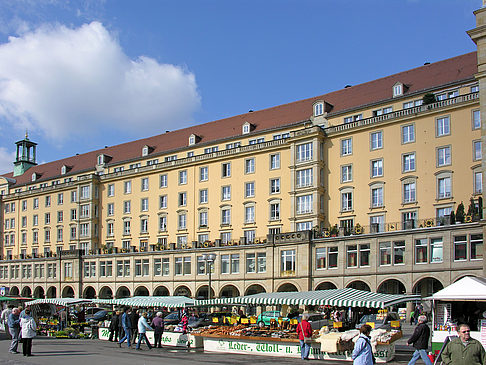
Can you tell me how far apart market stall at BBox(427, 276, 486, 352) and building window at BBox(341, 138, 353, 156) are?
33908mm

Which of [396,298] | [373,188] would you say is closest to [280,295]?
[396,298]

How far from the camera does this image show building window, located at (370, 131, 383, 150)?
51594mm

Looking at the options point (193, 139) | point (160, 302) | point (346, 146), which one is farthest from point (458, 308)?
point (193, 139)

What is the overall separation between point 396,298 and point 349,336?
3.30 metres

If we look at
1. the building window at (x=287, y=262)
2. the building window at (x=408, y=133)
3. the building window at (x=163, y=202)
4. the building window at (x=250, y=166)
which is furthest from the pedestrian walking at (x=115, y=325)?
the building window at (x=163, y=202)

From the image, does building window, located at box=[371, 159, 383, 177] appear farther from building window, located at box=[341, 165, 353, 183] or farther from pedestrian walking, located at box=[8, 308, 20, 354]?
pedestrian walking, located at box=[8, 308, 20, 354]

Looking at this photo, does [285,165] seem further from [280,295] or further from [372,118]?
[280,295]

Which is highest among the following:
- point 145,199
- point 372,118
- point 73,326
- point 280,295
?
point 372,118

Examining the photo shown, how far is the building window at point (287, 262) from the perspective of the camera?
51.5 m

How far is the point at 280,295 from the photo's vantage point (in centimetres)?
2794

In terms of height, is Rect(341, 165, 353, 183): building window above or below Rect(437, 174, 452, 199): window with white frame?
above

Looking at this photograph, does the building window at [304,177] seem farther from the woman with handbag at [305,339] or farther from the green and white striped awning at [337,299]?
the woman with handbag at [305,339]

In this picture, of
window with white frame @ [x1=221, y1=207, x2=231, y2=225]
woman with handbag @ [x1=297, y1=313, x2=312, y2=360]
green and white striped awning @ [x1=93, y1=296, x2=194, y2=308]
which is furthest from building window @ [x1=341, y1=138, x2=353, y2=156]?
woman with handbag @ [x1=297, y1=313, x2=312, y2=360]

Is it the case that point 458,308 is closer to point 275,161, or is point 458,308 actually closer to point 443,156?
point 443,156
